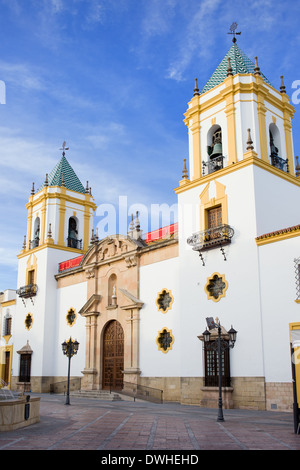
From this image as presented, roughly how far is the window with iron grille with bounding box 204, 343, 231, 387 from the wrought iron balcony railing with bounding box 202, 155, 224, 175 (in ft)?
25.6

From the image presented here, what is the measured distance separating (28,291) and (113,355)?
10037 millimetres

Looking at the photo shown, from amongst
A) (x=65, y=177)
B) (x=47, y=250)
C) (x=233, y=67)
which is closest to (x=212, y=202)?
(x=233, y=67)

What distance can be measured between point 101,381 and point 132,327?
418cm

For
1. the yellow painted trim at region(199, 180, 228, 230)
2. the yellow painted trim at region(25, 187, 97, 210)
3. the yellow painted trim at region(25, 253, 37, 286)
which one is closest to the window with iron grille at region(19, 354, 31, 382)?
the yellow painted trim at region(25, 253, 37, 286)

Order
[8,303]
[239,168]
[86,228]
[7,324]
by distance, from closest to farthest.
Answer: [239,168] < [86,228] < [7,324] < [8,303]

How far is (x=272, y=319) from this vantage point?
17.8m

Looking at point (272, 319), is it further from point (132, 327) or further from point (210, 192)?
point (132, 327)

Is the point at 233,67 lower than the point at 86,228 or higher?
higher

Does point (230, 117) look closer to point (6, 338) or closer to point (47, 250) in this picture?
point (47, 250)

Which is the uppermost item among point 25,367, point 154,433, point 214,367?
point 214,367

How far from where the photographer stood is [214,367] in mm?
19688
